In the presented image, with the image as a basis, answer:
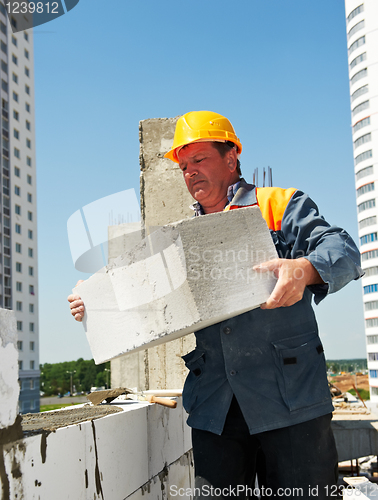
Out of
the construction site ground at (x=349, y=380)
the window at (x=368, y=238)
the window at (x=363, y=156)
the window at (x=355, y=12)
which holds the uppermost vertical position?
the window at (x=355, y=12)

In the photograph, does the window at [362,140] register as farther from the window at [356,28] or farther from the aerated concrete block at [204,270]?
the aerated concrete block at [204,270]

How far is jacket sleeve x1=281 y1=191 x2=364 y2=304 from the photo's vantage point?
5.53ft

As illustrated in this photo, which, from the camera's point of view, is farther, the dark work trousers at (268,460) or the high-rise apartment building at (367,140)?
the high-rise apartment building at (367,140)

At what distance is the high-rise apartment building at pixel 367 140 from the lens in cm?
5719

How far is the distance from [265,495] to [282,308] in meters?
0.71

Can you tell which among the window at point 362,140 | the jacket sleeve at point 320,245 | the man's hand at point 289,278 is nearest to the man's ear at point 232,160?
the jacket sleeve at point 320,245

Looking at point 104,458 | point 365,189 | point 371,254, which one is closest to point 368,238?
point 371,254

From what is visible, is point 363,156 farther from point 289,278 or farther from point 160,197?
point 289,278

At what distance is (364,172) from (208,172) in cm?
6231

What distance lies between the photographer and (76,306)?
84.0 inches

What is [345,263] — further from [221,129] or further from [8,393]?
[8,393]

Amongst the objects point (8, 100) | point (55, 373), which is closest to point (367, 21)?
point (8, 100)

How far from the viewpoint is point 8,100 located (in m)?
46.2

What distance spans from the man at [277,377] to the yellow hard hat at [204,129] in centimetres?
25
